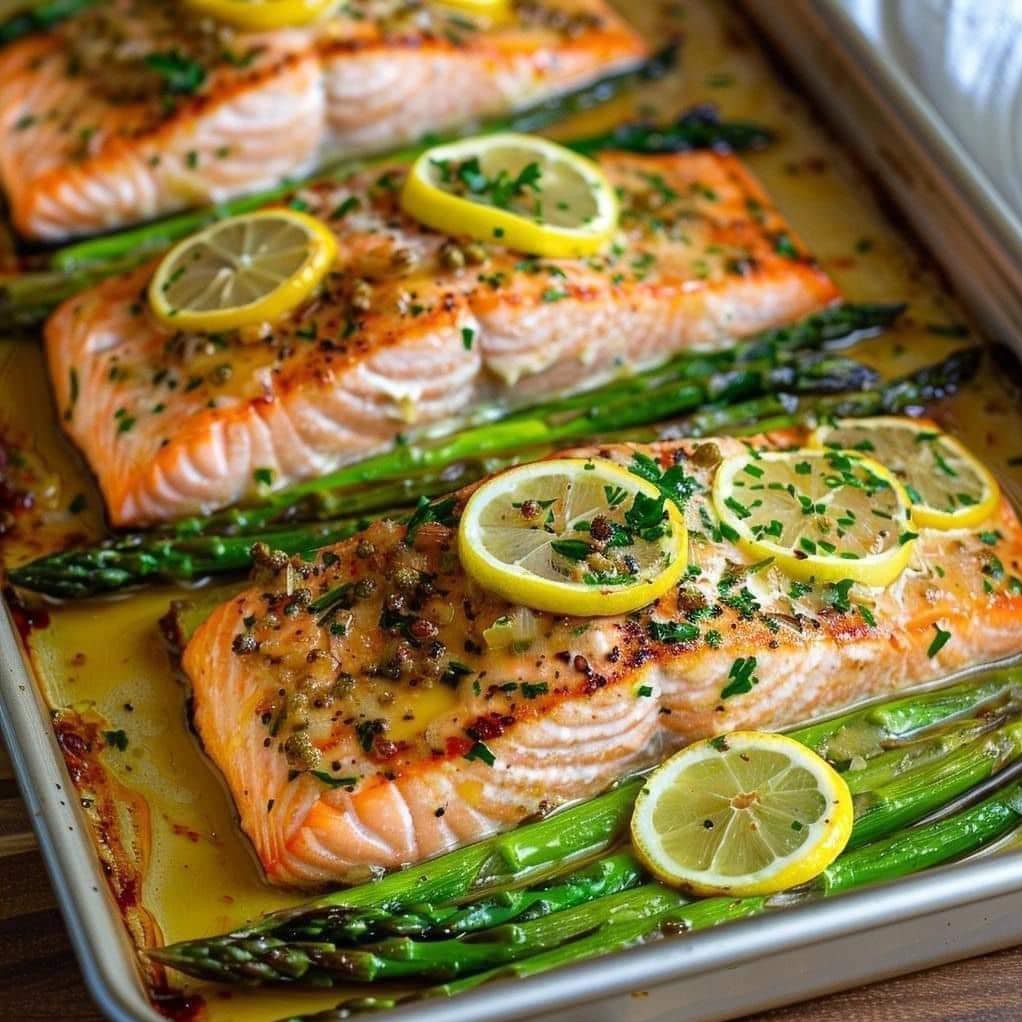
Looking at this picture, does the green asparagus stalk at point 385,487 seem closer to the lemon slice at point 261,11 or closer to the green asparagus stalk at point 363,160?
the green asparagus stalk at point 363,160

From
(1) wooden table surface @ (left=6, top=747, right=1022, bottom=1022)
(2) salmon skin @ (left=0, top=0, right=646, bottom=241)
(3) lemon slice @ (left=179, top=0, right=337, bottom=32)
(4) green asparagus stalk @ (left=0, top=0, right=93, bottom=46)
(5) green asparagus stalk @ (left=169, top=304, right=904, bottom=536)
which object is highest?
(4) green asparagus stalk @ (left=0, top=0, right=93, bottom=46)

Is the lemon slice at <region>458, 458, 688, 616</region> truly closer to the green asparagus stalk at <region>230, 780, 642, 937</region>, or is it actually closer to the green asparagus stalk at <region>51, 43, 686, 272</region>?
the green asparagus stalk at <region>230, 780, 642, 937</region>

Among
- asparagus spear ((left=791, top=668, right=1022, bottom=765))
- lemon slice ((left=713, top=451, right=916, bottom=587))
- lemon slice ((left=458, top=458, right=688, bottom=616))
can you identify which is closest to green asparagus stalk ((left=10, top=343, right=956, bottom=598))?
lemon slice ((left=713, top=451, right=916, bottom=587))

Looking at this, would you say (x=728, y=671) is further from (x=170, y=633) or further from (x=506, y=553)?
(x=170, y=633)

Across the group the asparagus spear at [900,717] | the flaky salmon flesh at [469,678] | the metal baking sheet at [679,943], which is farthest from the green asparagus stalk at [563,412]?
the asparagus spear at [900,717]

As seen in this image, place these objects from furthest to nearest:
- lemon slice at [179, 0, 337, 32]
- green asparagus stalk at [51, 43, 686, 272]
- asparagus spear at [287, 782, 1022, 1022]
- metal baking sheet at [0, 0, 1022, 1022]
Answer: lemon slice at [179, 0, 337, 32], green asparagus stalk at [51, 43, 686, 272], asparagus spear at [287, 782, 1022, 1022], metal baking sheet at [0, 0, 1022, 1022]

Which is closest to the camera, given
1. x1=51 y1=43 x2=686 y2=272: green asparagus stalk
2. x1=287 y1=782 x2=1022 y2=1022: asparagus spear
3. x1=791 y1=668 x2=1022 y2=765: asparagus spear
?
x1=287 y1=782 x2=1022 y2=1022: asparagus spear
